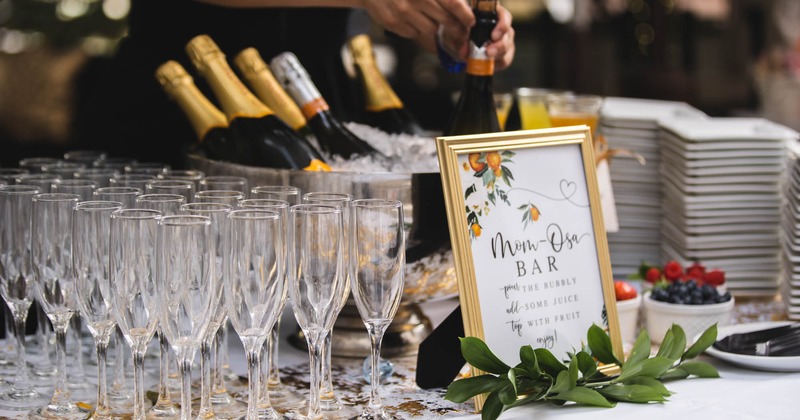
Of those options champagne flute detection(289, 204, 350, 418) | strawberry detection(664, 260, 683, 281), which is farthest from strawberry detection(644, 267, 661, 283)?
champagne flute detection(289, 204, 350, 418)

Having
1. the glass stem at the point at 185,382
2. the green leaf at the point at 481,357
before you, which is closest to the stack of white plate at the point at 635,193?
the green leaf at the point at 481,357

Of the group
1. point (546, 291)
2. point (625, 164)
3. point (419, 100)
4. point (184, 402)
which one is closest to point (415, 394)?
point (546, 291)

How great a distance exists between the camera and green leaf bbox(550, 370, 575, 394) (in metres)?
1.09

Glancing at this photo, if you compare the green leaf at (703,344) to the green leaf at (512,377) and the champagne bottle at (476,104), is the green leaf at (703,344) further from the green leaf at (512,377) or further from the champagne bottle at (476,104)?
the champagne bottle at (476,104)

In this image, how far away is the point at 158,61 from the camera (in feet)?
5.87

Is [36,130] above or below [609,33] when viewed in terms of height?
below

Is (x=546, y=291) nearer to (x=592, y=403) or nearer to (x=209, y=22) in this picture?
(x=592, y=403)

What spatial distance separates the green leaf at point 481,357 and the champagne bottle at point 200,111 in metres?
0.53

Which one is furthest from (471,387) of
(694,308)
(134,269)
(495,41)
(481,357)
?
(495,41)

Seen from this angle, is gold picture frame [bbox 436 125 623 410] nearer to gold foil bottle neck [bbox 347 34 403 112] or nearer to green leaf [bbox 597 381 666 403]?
green leaf [bbox 597 381 666 403]

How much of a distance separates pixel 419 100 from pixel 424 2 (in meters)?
0.78

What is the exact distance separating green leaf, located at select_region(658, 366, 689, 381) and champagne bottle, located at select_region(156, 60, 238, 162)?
682mm

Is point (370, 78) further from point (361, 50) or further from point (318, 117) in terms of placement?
point (318, 117)

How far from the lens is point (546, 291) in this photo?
118 cm
